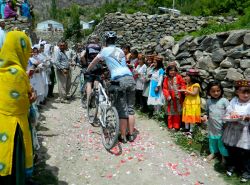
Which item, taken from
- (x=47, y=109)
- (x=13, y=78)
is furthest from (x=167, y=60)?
(x=13, y=78)

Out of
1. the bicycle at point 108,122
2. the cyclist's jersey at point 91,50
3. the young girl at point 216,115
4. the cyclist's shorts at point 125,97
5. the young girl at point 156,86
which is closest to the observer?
the young girl at point 216,115

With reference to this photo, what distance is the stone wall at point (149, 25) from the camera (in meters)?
14.5

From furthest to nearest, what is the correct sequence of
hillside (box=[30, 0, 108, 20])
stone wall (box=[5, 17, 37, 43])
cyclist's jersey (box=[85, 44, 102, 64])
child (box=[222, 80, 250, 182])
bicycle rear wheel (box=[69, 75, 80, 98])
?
1. hillside (box=[30, 0, 108, 20])
2. stone wall (box=[5, 17, 37, 43])
3. bicycle rear wheel (box=[69, 75, 80, 98])
4. cyclist's jersey (box=[85, 44, 102, 64])
5. child (box=[222, 80, 250, 182])

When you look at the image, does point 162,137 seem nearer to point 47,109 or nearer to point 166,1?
point 47,109

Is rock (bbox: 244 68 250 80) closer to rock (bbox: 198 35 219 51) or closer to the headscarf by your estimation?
rock (bbox: 198 35 219 51)

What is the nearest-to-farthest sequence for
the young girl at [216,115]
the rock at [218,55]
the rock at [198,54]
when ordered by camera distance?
the young girl at [216,115] → the rock at [218,55] → the rock at [198,54]

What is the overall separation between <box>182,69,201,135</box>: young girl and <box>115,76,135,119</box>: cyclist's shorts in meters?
1.23

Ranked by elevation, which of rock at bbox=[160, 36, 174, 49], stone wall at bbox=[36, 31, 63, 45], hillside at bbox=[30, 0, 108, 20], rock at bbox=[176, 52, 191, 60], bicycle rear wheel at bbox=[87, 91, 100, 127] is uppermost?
hillside at bbox=[30, 0, 108, 20]

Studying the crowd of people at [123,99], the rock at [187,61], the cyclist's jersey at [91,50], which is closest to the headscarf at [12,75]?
the crowd of people at [123,99]

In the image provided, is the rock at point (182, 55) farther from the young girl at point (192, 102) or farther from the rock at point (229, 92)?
the rock at point (229, 92)

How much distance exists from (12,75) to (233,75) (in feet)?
14.4

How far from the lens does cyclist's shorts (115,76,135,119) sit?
593cm

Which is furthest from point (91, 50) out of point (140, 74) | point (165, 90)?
point (165, 90)

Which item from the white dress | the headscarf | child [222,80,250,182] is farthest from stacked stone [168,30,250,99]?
the headscarf
